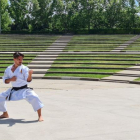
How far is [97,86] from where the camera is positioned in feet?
53.7

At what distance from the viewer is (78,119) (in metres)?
8.20

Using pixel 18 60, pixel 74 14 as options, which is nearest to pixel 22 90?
pixel 18 60

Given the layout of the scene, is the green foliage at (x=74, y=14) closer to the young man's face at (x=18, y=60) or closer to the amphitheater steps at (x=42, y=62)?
the amphitheater steps at (x=42, y=62)

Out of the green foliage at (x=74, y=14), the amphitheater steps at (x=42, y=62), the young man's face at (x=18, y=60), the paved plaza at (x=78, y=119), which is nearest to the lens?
the paved plaza at (x=78, y=119)

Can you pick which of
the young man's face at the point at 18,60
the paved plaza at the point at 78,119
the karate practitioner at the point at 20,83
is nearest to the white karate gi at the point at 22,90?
the karate practitioner at the point at 20,83

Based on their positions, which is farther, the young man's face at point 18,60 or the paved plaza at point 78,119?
the young man's face at point 18,60

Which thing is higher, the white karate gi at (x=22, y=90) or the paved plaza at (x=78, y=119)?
the white karate gi at (x=22, y=90)

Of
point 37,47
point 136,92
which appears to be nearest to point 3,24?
point 37,47

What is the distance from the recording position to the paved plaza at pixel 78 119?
22.1ft

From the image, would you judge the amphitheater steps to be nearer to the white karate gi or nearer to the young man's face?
the white karate gi

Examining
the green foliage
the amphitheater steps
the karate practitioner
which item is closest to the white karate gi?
the karate practitioner

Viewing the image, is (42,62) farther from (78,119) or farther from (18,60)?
(18,60)

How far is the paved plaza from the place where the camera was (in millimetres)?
6730

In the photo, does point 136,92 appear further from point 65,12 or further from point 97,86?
point 65,12
